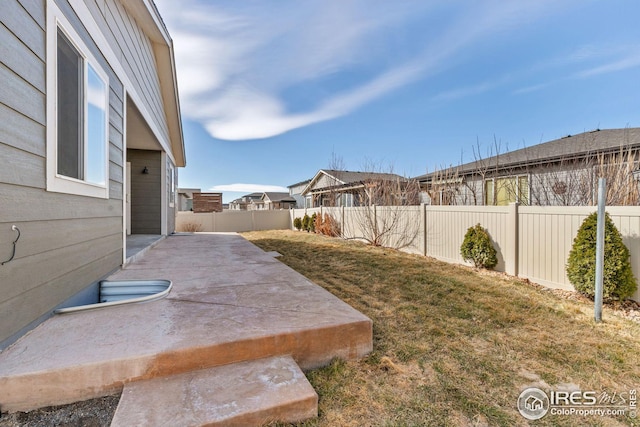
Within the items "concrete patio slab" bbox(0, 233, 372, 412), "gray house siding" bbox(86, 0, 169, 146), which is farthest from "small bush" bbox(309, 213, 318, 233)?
"concrete patio slab" bbox(0, 233, 372, 412)

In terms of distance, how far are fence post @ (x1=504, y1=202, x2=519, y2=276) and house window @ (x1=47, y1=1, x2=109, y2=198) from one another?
6.10 meters

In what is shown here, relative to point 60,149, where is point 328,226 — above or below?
below

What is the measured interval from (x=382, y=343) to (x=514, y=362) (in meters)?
0.98

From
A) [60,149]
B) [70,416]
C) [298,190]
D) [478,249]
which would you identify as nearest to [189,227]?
[60,149]

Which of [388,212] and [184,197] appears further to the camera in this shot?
[184,197]

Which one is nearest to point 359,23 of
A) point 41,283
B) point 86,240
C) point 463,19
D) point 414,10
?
point 414,10

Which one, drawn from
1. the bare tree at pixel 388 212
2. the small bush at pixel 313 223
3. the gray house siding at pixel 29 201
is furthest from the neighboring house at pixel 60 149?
the small bush at pixel 313 223

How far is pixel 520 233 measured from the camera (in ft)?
15.7

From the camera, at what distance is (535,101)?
945 centimetres

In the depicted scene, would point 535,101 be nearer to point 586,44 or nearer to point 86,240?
point 586,44

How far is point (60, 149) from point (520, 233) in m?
6.22

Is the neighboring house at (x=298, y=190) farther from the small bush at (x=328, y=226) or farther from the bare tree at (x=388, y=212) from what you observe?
the bare tree at (x=388, y=212)

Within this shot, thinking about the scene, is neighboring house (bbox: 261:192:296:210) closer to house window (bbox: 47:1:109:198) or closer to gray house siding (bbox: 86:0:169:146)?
gray house siding (bbox: 86:0:169:146)

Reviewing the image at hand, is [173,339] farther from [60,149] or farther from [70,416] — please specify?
[60,149]
